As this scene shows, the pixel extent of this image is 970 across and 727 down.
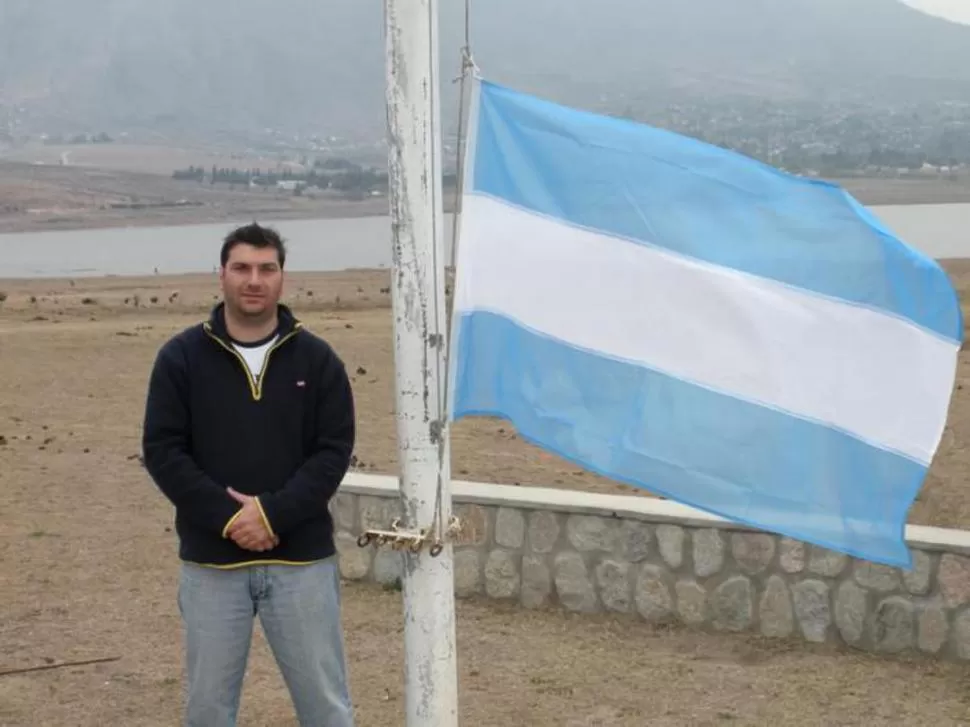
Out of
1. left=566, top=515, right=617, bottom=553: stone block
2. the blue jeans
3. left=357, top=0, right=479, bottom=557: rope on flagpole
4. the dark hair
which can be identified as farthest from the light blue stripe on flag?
left=566, top=515, right=617, bottom=553: stone block

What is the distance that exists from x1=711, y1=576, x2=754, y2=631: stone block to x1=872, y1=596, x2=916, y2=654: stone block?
56 centimetres

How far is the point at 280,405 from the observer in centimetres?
420

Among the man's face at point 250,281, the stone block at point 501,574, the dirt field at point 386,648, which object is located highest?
the man's face at point 250,281

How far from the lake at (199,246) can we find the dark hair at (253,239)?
25.4m

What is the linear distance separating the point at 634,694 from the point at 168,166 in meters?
158

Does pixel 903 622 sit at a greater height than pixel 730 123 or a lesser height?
lesser

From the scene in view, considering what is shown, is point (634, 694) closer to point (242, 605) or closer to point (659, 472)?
point (659, 472)

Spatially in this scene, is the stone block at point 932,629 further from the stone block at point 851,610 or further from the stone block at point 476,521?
the stone block at point 476,521

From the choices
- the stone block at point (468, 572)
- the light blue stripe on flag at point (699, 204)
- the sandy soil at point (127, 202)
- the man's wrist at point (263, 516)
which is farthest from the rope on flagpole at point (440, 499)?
the sandy soil at point (127, 202)

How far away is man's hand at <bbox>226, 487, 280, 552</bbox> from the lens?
13.4ft

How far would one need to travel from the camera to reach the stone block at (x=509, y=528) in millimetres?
7305

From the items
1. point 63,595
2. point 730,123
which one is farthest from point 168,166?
point 63,595

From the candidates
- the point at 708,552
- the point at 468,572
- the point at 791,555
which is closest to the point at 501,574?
the point at 468,572

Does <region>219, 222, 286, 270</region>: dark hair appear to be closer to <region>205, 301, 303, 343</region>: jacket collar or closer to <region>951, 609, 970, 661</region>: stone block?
<region>205, 301, 303, 343</region>: jacket collar
